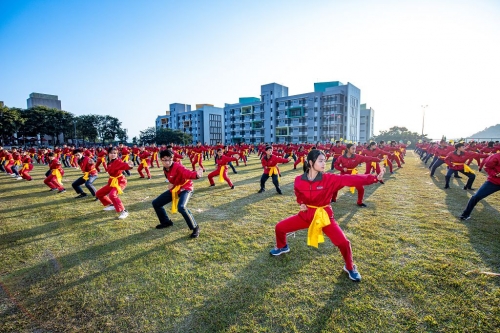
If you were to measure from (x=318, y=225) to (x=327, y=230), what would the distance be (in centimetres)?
16

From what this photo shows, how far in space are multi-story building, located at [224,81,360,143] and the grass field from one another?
49.2 metres

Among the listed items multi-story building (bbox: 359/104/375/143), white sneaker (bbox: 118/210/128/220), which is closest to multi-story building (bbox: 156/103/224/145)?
multi-story building (bbox: 359/104/375/143)

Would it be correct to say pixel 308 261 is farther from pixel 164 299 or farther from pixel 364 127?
pixel 364 127

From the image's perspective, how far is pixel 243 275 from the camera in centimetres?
348

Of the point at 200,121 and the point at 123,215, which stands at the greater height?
the point at 200,121

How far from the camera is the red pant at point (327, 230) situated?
3303 millimetres

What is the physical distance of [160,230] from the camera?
5.33m

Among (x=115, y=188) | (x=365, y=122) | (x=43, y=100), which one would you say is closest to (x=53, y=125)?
(x=43, y=100)

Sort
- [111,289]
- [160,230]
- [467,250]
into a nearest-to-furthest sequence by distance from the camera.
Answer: [111,289]
[467,250]
[160,230]

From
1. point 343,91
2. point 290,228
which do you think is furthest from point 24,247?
point 343,91

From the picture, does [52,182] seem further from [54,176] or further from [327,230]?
[327,230]

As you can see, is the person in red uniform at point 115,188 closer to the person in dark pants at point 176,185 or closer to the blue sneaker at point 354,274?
the person in dark pants at point 176,185

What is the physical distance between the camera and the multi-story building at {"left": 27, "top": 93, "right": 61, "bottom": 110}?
7612cm

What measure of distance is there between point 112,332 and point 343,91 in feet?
189
